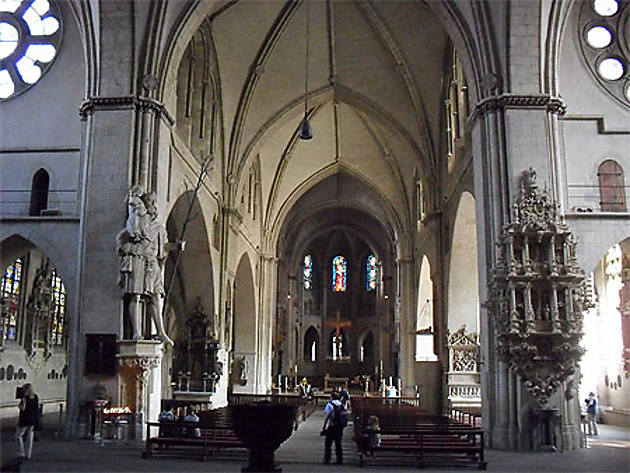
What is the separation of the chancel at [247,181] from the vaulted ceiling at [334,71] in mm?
92

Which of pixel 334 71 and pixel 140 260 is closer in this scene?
pixel 140 260

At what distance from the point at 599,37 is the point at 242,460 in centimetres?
1528

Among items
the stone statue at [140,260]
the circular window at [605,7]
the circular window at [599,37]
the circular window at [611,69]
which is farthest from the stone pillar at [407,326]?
the stone statue at [140,260]

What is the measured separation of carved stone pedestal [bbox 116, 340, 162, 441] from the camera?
16281mm

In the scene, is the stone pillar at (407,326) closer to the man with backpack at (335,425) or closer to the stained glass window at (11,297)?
the stained glass window at (11,297)

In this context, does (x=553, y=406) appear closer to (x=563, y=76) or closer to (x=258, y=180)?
(x=563, y=76)

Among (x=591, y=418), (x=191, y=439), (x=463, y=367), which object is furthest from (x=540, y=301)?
(x=463, y=367)

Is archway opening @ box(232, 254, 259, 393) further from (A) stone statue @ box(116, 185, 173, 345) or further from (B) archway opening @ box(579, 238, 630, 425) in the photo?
(A) stone statue @ box(116, 185, 173, 345)

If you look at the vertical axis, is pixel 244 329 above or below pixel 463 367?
above

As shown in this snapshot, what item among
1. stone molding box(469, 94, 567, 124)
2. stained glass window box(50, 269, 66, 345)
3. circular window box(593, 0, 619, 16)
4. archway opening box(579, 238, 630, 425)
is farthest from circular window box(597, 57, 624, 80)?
stained glass window box(50, 269, 66, 345)

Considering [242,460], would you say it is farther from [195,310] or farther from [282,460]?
[195,310]

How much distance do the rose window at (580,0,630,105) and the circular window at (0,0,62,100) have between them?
51.5 feet

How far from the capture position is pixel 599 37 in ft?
64.5

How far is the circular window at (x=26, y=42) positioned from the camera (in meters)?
20.9
